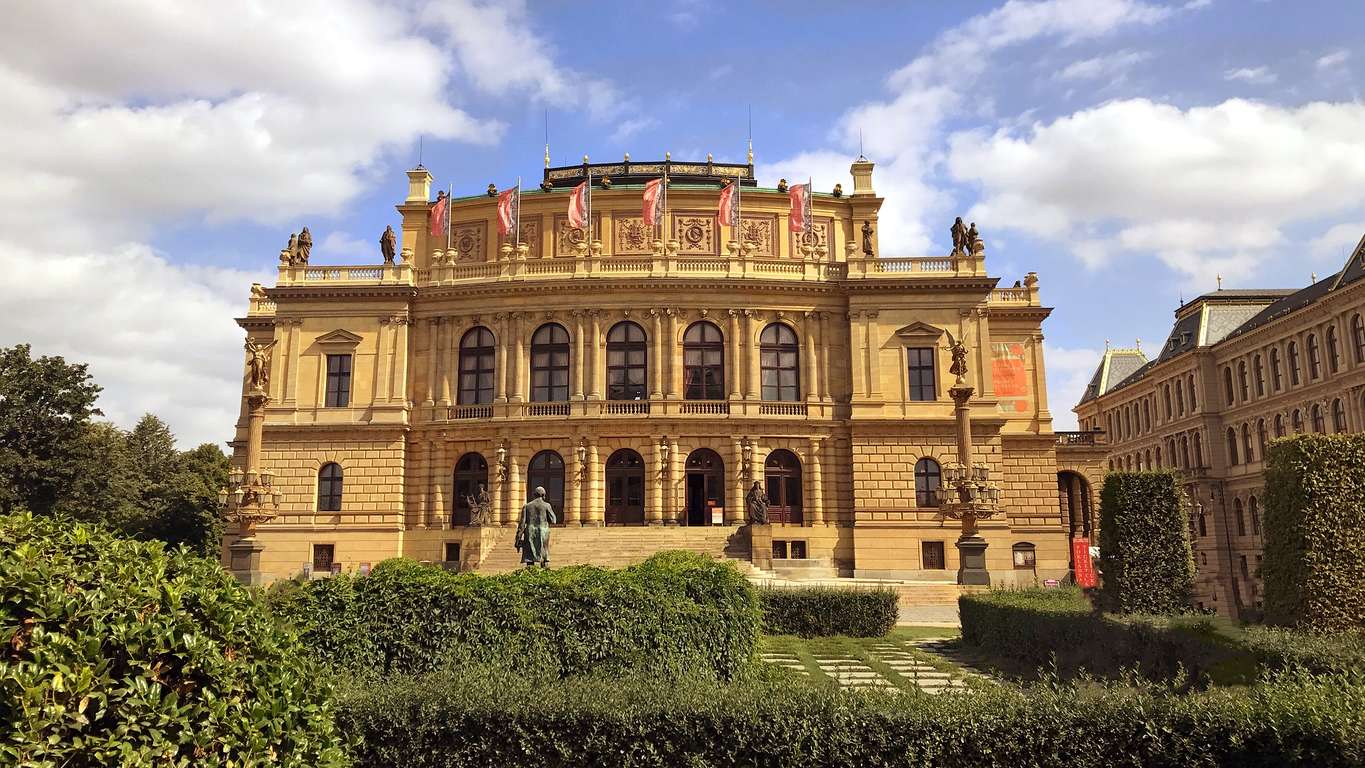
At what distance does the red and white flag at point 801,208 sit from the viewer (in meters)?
44.8

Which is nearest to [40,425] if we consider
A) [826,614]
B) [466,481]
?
[466,481]

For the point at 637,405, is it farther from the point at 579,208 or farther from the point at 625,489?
the point at 579,208

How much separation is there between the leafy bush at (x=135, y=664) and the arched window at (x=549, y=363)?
38933 mm

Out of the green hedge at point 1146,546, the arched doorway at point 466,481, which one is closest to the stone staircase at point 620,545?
the arched doorway at point 466,481

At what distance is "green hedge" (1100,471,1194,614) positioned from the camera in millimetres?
18625

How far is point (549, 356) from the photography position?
45.8 metres

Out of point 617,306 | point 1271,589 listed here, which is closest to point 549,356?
point 617,306

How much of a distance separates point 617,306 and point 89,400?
96.3 feet

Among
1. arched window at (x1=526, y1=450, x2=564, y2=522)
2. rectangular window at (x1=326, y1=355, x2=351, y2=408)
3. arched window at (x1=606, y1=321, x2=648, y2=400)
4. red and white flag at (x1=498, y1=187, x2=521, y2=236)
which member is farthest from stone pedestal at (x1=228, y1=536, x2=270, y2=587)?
red and white flag at (x1=498, y1=187, x2=521, y2=236)

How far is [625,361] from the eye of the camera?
45.3 metres

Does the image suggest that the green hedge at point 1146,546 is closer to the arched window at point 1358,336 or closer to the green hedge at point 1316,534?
the green hedge at point 1316,534

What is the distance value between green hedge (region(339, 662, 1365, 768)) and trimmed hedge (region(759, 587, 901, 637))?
49.5ft

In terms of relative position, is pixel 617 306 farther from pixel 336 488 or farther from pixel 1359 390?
pixel 1359 390

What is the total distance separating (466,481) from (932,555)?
23243mm
